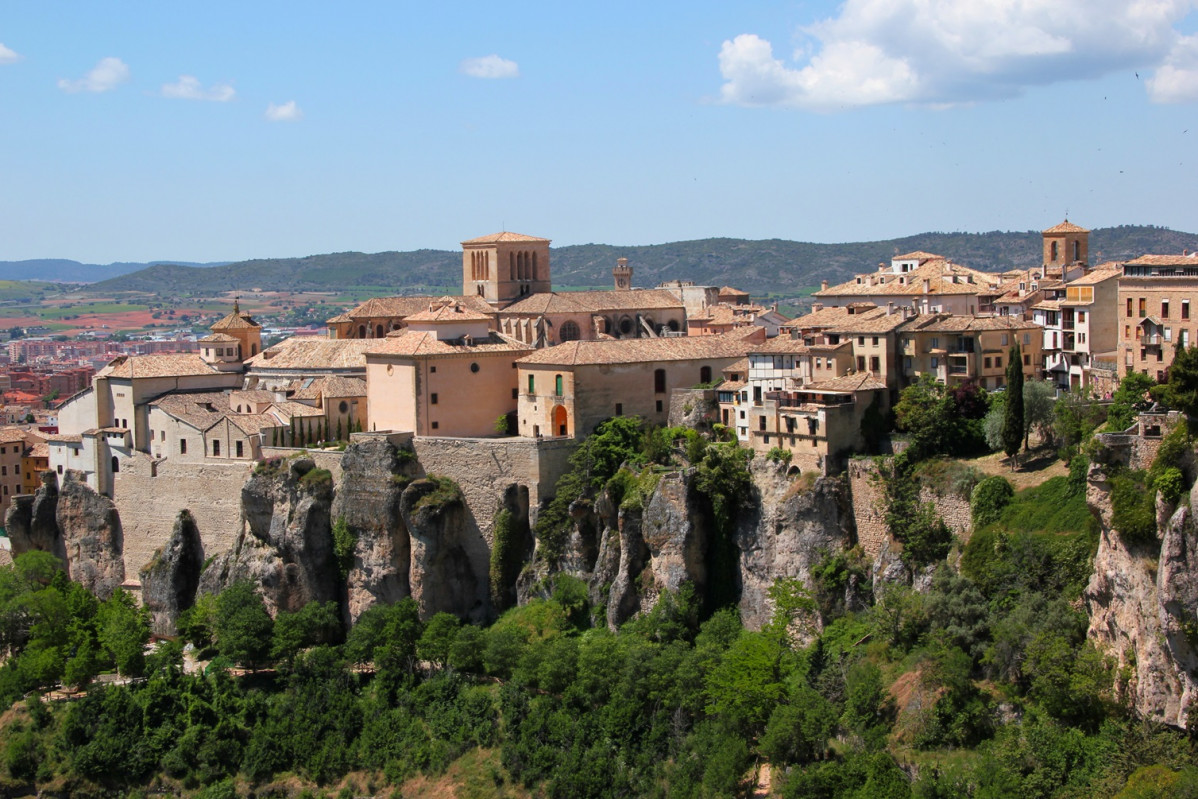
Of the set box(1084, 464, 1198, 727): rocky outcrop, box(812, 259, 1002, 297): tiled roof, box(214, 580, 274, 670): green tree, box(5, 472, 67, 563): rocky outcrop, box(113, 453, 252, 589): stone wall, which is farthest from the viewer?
box(5, 472, 67, 563): rocky outcrop

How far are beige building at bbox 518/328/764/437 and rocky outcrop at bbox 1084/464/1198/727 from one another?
2177 cm

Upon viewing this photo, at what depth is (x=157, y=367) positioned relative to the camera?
7094 centimetres

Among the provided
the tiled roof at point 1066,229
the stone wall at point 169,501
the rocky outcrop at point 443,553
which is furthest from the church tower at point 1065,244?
the stone wall at point 169,501

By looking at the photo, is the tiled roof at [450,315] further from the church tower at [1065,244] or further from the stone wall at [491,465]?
the church tower at [1065,244]

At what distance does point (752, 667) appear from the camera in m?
49.7

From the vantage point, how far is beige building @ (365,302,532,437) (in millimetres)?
62525

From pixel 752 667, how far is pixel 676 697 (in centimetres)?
280

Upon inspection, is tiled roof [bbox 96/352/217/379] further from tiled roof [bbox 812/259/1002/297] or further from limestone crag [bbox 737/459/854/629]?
tiled roof [bbox 812/259/1002/297]

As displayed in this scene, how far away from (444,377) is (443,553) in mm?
7083

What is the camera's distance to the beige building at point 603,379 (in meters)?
60.9

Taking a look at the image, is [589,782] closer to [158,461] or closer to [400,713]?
[400,713]

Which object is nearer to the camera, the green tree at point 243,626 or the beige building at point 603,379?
the green tree at point 243,626

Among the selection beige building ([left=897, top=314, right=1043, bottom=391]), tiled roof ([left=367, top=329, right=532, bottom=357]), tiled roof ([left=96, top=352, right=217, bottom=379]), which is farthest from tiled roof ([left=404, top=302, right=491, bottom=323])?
beige building ([left=897, top=314, right=1043, bottom=391])

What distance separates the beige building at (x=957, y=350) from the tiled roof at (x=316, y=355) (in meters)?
23.9
